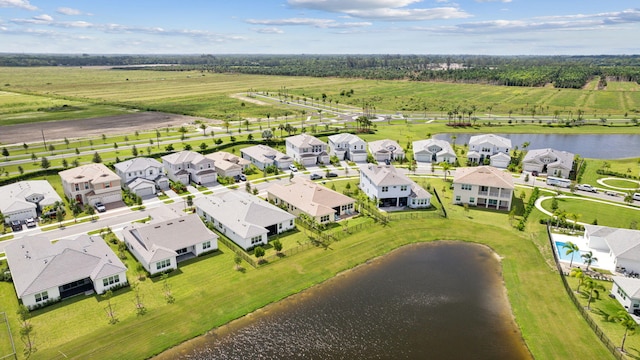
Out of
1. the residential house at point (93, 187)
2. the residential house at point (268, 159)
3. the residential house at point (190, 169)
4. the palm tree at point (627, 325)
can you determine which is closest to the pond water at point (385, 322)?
the palm tree at point (627, 325)

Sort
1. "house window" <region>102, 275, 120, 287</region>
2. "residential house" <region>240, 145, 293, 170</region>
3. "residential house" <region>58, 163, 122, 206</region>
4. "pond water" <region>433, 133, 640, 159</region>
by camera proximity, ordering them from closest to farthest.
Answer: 1. "house window" <region>102, 275, 120, 287</region>
2. "residential house" <region>58, 163, 122, 206</region>
3. "residential house" <region>240, 145, 293, 170</region>
4. "pond water" <region>433, 133, 640, 159</region>

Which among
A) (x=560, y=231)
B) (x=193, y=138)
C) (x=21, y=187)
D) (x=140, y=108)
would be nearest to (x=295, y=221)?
(x=560, y=231)

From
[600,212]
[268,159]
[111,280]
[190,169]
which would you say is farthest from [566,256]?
[190,169]

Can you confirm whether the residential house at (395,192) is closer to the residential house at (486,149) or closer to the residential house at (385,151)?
the residential house at (385,151)

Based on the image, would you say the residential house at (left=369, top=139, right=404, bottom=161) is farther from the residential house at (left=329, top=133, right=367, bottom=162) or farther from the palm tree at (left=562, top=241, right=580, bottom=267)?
the palm tree at (left=562, top=241, right=580, bottom=267)

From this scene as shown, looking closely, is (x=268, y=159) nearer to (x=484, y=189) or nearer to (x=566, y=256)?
(x=484, y=189)

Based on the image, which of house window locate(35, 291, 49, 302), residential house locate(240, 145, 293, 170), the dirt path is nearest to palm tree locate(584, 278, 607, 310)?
house window locate(35, 291, 49, 302)
